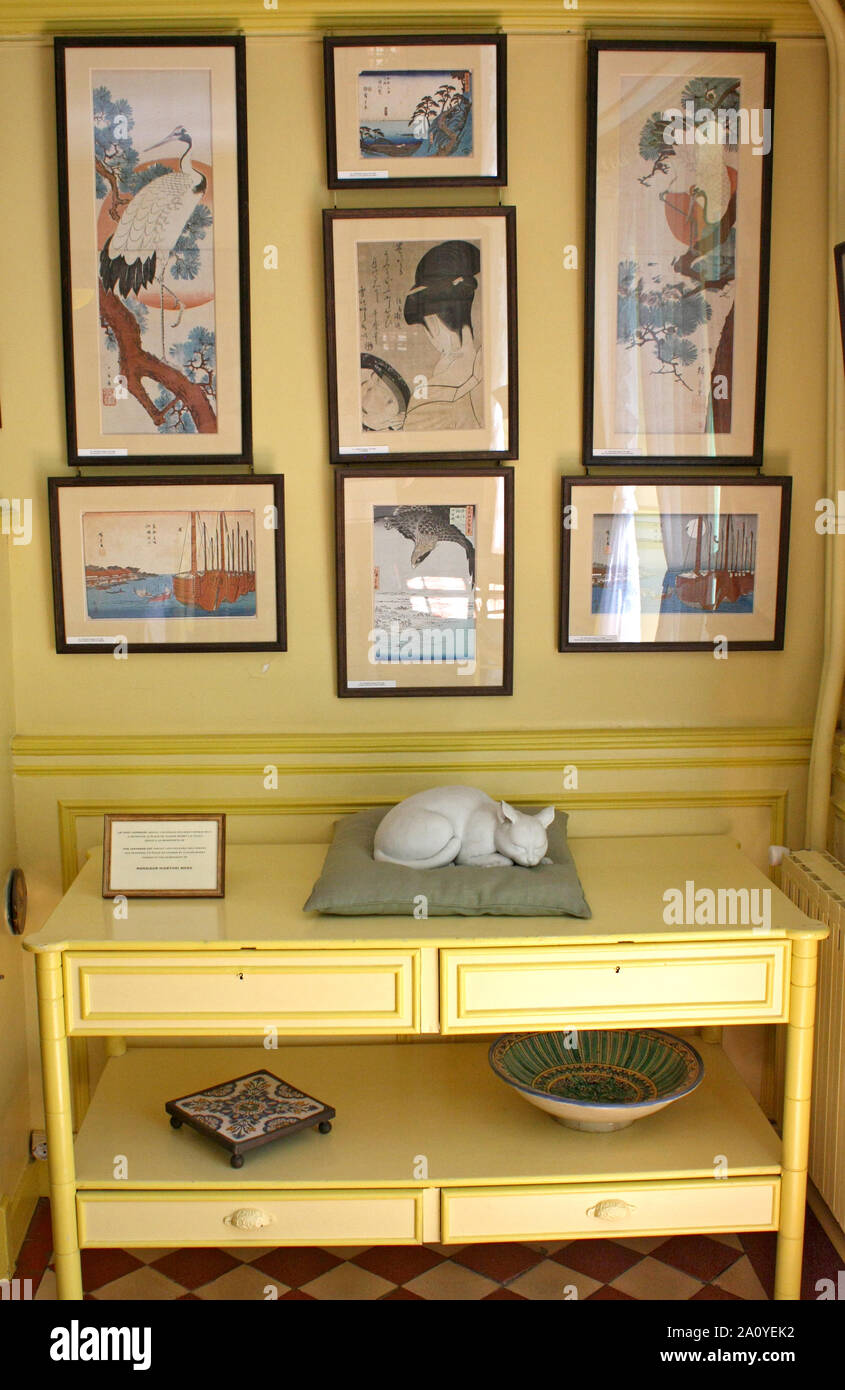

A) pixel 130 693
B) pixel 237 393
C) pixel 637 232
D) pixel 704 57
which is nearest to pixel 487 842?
pixel 130 693

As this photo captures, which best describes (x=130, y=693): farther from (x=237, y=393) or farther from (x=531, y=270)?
(x=531, y=270)

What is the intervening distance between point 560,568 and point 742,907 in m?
0.88

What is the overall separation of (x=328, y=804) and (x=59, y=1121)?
2.97 ft

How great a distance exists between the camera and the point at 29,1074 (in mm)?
2842

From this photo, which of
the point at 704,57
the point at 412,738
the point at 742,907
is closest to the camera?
the point at 742,907

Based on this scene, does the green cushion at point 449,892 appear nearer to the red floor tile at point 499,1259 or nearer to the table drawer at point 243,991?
the table drawer at point 243,991

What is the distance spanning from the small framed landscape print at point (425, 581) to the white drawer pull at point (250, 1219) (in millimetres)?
1118

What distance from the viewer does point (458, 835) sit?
7.90ft

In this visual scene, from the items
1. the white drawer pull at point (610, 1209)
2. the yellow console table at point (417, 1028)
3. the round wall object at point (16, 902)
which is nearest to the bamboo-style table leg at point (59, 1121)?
the yellow console table at point (417, 1028)

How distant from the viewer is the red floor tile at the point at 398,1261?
8.20ft

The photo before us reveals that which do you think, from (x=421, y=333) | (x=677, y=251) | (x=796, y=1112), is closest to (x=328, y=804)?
(x=421, y=333)

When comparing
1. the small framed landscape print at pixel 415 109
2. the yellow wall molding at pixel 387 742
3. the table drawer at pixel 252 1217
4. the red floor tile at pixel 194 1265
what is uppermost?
the small framed landscape print at pixel 415 109

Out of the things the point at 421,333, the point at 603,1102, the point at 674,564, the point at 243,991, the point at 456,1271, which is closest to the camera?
the point at 243,991

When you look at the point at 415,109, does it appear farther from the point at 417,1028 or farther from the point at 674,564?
the point at 417,1028
